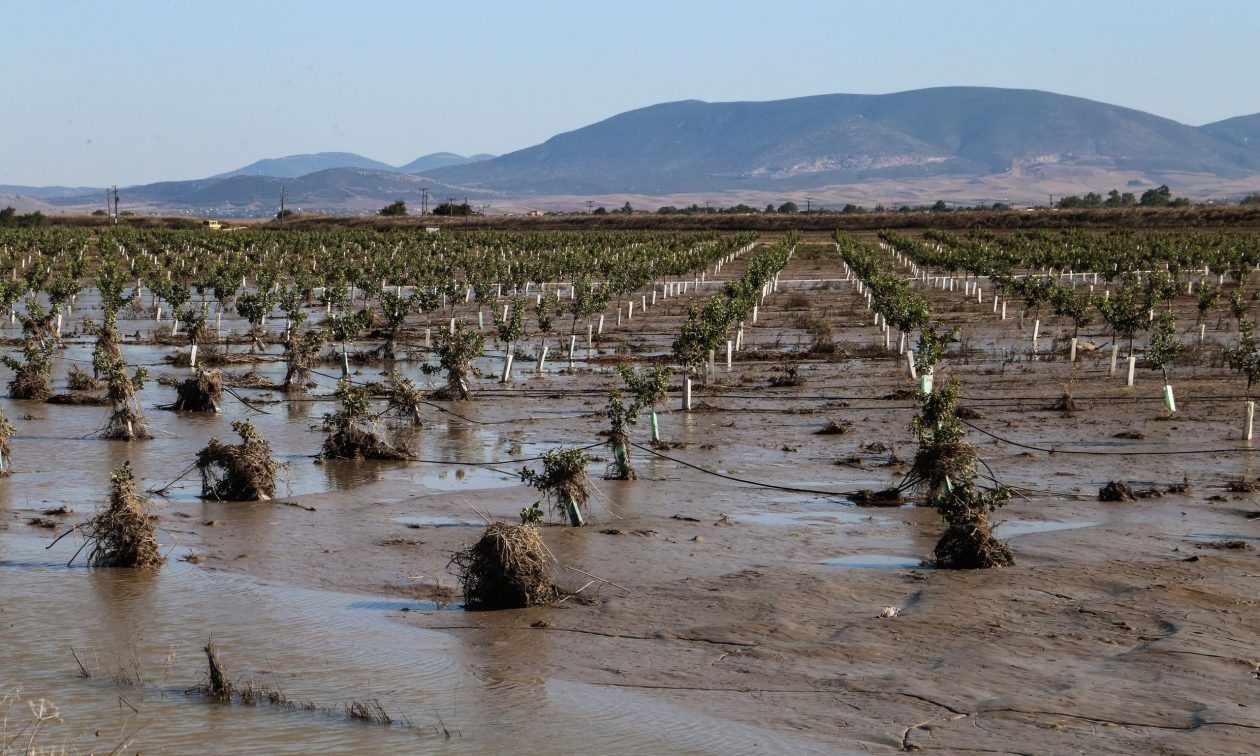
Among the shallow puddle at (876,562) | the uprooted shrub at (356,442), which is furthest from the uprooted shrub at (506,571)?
the uprooted shrub at (356,442)

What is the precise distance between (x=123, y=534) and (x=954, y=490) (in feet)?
26.3

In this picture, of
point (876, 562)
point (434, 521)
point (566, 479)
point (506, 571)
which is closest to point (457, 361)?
point (434, 521)

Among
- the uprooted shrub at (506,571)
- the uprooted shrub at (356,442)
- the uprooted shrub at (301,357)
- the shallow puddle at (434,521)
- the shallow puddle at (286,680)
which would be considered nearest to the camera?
the shallow puddle at (286,680)

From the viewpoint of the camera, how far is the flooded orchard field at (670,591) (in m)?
8.66

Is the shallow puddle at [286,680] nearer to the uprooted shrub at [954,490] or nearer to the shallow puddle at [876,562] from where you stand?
the shallow puddle at [876,562]

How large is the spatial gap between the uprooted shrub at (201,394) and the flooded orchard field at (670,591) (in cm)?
63

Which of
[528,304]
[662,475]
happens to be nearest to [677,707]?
[662,475]

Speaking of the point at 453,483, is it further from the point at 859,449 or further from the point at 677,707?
the point at 677,707

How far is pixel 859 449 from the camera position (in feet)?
62.4

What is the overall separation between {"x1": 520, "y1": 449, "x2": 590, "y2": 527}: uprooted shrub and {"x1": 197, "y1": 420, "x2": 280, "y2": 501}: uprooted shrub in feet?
11.2

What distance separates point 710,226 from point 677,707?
357 feet

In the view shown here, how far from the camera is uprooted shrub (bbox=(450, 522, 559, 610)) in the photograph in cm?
1108

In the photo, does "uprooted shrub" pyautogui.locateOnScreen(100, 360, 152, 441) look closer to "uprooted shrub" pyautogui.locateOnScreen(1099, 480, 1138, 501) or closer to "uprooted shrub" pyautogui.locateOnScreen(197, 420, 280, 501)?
"uprooted shrub" pyautogui.locateOnScreen(197, 420, 280, 501)

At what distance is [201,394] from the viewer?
22.8 meters
